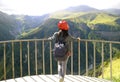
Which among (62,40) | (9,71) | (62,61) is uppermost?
(62,40)

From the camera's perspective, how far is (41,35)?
168 metres

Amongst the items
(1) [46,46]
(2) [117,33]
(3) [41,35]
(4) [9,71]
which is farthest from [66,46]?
(2) [117,33]

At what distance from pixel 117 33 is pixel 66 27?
191 metres

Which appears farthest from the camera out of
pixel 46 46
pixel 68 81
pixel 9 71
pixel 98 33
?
pixel 98 33

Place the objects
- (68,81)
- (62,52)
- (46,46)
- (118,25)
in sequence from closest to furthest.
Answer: (62,52), (68,81), (46,46), (118,25)

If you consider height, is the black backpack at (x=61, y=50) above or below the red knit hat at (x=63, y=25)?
below

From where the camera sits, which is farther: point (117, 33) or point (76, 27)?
point (117, 33)

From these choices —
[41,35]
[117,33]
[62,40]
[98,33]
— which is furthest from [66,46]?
[117,33]

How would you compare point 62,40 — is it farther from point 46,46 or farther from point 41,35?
point 41,35

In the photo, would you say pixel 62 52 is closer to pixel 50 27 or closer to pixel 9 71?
pixel 9 71

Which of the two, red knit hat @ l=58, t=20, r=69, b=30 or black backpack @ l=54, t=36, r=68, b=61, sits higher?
red knit hat @ l=58, t=20, r=69, b=30

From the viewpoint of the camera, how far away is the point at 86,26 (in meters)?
190

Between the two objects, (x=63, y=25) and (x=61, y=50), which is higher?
(x=63, y=25)

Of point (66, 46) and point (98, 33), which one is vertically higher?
point (66, 46)
